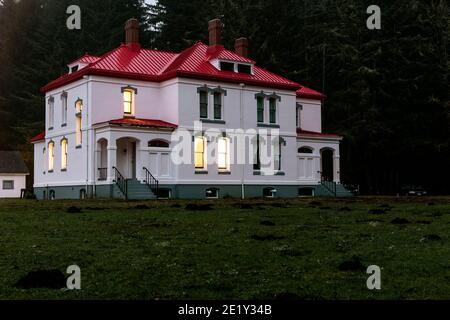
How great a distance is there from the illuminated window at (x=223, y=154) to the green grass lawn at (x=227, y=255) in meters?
22.3

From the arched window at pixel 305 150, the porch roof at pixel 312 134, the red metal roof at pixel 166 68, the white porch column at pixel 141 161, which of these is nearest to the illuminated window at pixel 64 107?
the red metal roof at pixel 166 68

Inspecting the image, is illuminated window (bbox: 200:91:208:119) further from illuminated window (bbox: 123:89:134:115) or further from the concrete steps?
the concrete steps

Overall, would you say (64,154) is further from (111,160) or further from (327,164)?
(327,164)

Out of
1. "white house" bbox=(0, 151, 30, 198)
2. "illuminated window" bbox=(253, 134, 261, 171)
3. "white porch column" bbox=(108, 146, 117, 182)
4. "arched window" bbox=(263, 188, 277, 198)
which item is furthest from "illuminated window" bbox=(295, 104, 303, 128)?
"white house" bbox=(0, 151, 30, 198)

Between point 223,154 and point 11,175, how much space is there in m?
25.6

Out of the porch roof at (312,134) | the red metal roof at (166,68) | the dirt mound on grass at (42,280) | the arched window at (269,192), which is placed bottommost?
the dirt mound on grass at (42,280)

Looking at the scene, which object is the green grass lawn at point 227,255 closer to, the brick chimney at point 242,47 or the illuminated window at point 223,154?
the illuminated window at point 223,154

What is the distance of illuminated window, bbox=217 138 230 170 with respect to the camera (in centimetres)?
4147

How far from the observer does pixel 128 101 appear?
40.5 metres

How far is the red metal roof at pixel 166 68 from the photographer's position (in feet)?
131

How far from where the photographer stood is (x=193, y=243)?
13.3 m

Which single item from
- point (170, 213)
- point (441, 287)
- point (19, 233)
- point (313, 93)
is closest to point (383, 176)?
point (313, 93)

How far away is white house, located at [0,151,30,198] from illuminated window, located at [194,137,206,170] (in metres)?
23.8

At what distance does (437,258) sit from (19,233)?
364 inches
